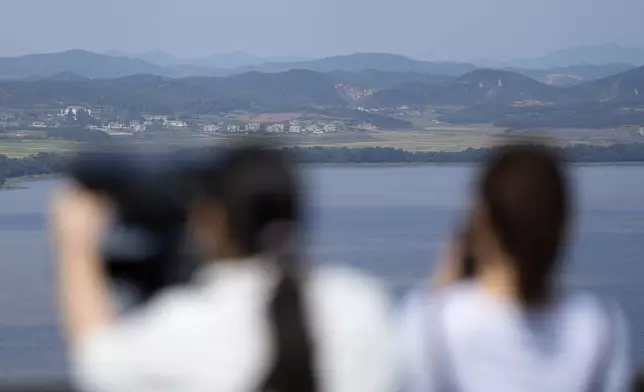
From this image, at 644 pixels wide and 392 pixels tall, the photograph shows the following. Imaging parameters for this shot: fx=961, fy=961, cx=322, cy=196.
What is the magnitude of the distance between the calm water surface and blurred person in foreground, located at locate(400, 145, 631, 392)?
11028 millimetres

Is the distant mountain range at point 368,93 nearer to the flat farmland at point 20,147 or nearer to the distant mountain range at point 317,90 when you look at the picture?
the distant mountain range at point 317,90

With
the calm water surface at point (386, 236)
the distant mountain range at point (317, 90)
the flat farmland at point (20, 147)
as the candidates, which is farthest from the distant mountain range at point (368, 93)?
the calm water surface at point (386, 236)

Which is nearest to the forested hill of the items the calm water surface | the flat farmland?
the flat farmland

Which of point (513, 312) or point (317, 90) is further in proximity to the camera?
point (317, 90)

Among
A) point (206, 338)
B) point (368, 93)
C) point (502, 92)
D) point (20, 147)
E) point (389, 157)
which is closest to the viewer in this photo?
point (206, 338)

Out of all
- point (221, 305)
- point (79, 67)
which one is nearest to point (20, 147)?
point (79, 67)

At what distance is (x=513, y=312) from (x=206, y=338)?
384 mm

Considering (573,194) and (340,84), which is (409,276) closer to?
(340,84)

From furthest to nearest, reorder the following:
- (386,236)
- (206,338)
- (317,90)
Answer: (317,90)
(386,236)
(206,338)

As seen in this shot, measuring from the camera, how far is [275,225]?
3.68ft

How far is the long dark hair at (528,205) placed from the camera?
45.6 inches

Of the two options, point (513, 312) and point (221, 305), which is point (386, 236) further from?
point (221, 305)

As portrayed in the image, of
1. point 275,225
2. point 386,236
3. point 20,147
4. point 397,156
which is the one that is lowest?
point 386,236

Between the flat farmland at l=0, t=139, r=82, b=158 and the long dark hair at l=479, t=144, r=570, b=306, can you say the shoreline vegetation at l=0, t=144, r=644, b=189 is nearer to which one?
the flat farmland at l=0, t=139, r=82, b=158
